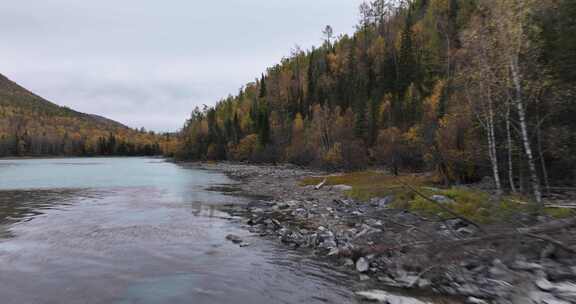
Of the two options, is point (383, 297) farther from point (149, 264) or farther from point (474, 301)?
point (149, 264)

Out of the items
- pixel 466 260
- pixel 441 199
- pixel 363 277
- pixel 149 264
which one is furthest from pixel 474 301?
pixel 441 199

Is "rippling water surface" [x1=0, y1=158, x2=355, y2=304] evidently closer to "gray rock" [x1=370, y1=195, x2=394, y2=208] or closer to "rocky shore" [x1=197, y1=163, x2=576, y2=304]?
"rocky shore" [x1=197, y1=163, x2=576, y2=304]

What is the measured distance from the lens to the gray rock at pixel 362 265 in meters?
11.6

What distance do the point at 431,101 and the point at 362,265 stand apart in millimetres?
58607

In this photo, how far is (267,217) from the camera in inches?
854

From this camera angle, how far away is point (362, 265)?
1184cm

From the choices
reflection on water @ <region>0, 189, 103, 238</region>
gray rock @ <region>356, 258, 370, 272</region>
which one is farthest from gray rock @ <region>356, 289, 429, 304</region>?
reflection on water @ <region>0, 189, 103, 238</region>

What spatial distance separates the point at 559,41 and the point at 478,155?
953 centimetres

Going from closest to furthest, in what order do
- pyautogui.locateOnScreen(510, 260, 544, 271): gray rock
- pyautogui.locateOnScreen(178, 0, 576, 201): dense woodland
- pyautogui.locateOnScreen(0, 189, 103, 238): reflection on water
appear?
pyautogui.locateOnScreen(510, 260, 544, 271): gray rock, pyautogui.locateOnScreen(178, 0, 576, 201): dense woodland, pyautogui.locateOnScreen(0, 189, 103, 238): reflection on water

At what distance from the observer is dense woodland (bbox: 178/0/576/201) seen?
20391 millimetres

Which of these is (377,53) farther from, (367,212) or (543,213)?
(543,213)

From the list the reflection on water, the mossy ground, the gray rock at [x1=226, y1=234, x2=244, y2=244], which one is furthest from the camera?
the reflection on water

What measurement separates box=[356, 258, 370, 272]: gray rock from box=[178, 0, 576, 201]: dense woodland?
357 inches

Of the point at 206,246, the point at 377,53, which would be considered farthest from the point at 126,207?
the point at 377,53
